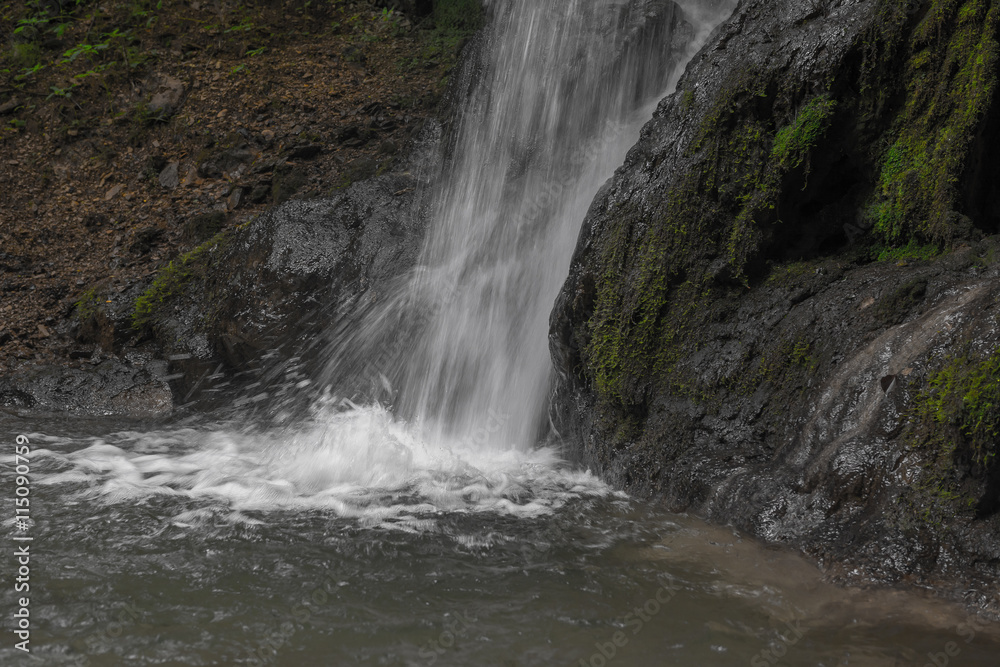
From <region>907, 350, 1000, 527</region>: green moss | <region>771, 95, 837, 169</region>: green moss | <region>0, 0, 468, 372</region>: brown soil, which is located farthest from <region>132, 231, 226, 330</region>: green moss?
<region>907, 350, 1000, 527</region>: green moss

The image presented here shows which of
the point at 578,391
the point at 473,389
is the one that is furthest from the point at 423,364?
the point at 578,391

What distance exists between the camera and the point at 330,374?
6914 mm

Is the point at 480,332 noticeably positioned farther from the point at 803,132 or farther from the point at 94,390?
the point at 94,390

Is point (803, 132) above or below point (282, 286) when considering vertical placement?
above

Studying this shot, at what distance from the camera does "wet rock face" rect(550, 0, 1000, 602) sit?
3.36 meters

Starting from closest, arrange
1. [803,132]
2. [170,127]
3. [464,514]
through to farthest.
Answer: [464,514] → [803,132] → [170,127]

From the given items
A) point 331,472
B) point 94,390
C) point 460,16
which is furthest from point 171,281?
point 460,16

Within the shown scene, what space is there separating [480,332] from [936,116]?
3783 mm

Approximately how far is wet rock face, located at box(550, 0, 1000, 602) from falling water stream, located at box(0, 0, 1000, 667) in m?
0.31

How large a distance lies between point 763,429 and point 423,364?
3276 millimetres

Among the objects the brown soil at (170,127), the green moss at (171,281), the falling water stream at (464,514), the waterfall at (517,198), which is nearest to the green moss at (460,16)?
the brown soil at (170,127)

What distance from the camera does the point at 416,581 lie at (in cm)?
344

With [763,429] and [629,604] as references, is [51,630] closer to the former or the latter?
[629,604]

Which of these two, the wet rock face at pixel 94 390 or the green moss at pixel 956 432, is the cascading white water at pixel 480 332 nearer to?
the wet rock face at pixel 94 390
